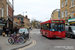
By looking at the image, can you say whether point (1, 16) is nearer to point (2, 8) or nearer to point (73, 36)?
point (2, 8)

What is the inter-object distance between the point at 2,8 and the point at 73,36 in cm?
1560

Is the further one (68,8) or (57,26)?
(68,8)

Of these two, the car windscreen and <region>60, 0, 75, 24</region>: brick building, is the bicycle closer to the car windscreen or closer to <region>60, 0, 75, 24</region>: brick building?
the car windscreen

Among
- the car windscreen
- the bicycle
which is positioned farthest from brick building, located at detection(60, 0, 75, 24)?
the bicycle

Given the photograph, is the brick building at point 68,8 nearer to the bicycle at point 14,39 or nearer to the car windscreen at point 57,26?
the car windscreen at point 57,26

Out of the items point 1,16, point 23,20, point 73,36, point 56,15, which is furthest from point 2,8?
point 23,20

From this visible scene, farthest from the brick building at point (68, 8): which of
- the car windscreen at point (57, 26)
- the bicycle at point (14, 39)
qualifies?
the bicycle at point (14, 39)

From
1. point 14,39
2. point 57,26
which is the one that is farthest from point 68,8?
point 14,39

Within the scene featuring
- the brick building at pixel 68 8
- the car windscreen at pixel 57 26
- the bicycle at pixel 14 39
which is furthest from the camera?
the brick building at pixel 68 8

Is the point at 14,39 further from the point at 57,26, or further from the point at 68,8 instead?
the point at 68,8

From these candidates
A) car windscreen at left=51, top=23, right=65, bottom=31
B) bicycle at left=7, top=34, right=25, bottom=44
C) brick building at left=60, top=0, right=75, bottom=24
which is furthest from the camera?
brick building at left=60, top=0, right=75, bottom=24

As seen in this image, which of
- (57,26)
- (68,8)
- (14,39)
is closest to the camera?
(14,39)

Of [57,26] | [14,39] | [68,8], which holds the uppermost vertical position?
[68,8]

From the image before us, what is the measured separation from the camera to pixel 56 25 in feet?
43.1
